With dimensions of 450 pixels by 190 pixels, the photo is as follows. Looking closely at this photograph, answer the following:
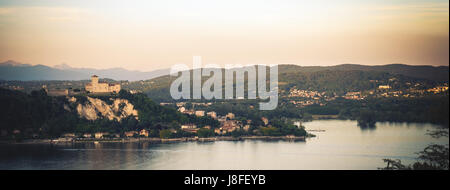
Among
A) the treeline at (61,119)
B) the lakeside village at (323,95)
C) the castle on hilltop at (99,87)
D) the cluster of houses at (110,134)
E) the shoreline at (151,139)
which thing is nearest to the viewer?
the shoreline at (151,139)

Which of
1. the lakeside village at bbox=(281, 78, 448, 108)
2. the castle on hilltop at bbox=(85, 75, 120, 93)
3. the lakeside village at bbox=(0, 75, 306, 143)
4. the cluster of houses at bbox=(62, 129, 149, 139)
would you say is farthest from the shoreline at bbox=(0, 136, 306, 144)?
the lakeside village at bbox=(281, 78, 448, 108)

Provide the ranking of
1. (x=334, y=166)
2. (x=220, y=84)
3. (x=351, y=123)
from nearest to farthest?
(x=334, y=166) → (x=351, y=123) → (x=220, y=84)

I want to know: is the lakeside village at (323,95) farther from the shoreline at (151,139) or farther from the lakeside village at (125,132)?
the shoreline at (151,139)

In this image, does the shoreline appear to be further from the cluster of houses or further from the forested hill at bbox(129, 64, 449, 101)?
the forested hill at bbox(129, 64, 449, 101)

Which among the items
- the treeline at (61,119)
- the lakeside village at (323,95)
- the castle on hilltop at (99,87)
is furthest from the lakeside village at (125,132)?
the lakeside village at (323,95)

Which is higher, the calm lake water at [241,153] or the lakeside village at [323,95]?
the lakeside village at [323,95]

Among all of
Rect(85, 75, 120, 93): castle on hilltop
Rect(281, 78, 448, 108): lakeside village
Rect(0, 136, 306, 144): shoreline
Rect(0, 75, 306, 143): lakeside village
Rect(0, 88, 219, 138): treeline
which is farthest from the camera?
Rect(281, 78, 448, 108): lakeside village
